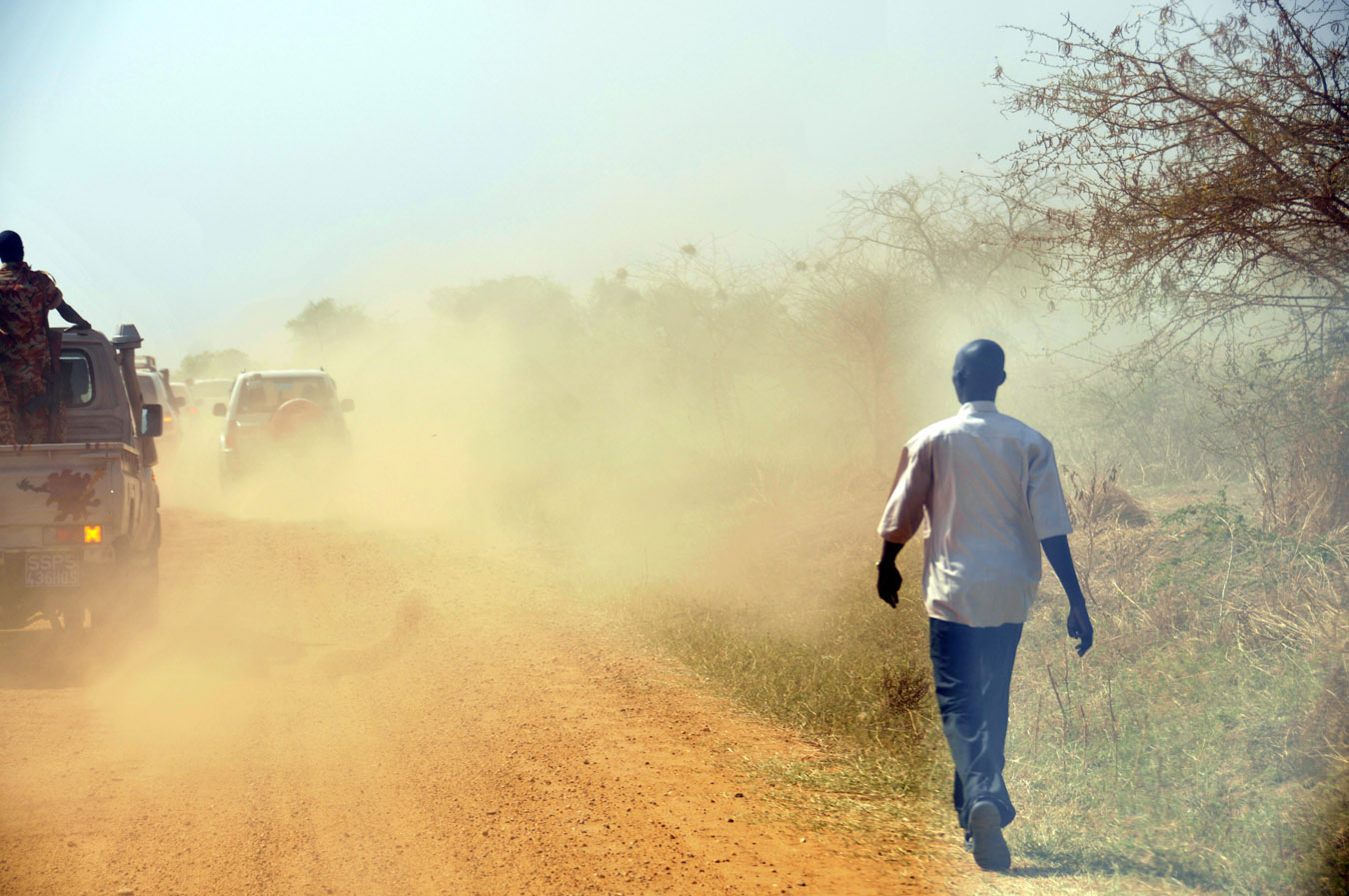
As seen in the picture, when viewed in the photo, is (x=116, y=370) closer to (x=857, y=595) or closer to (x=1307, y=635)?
(x=857, y=595)

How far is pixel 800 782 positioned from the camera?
455 cm

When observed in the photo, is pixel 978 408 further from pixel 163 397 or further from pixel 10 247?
pixel 163 397

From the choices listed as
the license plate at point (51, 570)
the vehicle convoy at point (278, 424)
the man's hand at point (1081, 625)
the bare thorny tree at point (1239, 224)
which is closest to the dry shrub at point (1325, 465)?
the bare thorny tree at point (1239, 224)

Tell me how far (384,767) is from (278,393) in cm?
1253

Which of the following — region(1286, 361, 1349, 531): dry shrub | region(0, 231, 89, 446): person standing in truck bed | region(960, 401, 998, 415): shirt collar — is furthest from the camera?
region(0, 231, 89, 446): person standing in truck bed

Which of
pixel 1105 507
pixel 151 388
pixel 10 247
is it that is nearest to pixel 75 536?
pixel 10 247

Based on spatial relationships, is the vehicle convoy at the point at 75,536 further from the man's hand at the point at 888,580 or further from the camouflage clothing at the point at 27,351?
the man's hand at the point at 888,580

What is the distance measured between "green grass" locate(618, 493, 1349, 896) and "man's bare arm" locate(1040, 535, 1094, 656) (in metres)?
0.87

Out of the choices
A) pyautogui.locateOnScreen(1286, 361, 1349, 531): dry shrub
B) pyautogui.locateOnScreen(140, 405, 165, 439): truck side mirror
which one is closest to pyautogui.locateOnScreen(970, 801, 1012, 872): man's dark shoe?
pyautogui.locateOnScreen(1286, 361, 1349, 531): dry shrub

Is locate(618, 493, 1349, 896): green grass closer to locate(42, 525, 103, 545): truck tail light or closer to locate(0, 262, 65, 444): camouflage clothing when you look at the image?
locate(42, 525, 103, 545): truck tail light

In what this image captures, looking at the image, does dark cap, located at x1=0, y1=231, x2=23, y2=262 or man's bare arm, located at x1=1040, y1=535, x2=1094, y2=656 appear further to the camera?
dark cap, located at x1=0, y1=231, x2=23, y2=262

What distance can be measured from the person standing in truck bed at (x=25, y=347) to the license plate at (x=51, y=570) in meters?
1.13

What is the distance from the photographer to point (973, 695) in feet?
12.3

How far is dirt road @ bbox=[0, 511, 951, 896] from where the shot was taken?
3.63m
